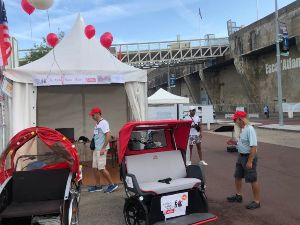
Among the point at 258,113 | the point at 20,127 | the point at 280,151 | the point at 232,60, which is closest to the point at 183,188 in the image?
the point at 20,127

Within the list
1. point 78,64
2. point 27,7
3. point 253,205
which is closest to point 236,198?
point 253,205

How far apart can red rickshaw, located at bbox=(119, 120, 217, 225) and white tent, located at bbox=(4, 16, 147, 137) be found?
3.14 m

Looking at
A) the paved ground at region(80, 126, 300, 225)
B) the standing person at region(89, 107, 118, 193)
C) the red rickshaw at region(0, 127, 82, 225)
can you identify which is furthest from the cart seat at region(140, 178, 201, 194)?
the standing person at region(89, 107, 118, 193)

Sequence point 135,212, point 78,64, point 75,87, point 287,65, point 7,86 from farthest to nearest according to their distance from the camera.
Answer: point 287,65, point 75,87, point 78,64, point 7,86, point 135,212

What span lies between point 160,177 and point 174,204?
2.53 ft

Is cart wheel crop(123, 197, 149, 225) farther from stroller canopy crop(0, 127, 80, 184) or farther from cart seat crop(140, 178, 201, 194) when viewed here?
stroller canopy crop(0, 127, 80, 184)

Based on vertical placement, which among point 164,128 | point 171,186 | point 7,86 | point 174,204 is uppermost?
point 7,86

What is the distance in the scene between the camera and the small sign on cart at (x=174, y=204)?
5477 millimetres

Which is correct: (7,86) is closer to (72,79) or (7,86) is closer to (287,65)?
(72,79)

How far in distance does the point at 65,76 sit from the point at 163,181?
463 centimetres

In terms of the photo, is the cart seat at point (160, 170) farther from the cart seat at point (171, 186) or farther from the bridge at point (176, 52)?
the bridge at point (176, 52)

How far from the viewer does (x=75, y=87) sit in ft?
39.2

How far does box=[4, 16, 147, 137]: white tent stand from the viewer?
9203mm

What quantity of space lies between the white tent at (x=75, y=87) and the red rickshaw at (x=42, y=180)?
3218 millimetres
